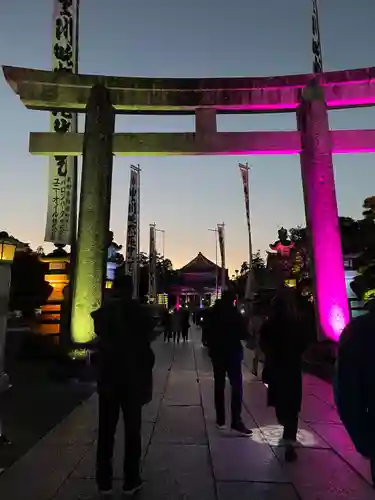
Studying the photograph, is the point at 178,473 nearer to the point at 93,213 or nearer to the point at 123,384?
the point at 123,384

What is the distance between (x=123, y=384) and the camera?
3.44 metres

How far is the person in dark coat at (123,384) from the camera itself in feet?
11.3

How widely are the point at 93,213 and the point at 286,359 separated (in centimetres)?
729

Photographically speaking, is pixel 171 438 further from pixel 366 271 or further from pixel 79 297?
pixel 366 271

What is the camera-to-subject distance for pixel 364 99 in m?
11.7

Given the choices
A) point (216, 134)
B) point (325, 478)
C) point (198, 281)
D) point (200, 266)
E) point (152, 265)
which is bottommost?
point (325, 478)

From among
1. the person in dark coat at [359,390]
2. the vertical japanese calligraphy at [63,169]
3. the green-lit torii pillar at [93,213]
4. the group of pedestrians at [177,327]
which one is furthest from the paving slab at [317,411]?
the group of pedestrians at [177,327]

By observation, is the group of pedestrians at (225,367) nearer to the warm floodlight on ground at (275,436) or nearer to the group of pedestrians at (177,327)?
the warm floodlight on ground at (275,436)

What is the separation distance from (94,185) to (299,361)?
7694 millimetres

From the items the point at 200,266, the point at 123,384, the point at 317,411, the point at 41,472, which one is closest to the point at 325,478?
the point at 123,384

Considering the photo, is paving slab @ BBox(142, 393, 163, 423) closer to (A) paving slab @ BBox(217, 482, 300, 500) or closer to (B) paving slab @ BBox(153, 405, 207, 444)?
(B) paving slab @ BBox(153, 405, 207, 444)

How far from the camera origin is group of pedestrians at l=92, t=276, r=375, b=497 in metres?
2.07

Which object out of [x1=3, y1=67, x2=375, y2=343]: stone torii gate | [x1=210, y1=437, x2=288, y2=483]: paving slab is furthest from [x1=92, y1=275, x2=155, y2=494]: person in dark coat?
[x1=3, y1=67, x2=375, y2=343]: stone torii gate

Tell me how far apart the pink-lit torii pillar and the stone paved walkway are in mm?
4397
